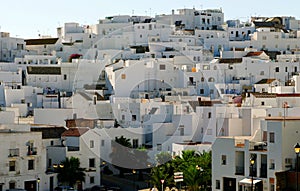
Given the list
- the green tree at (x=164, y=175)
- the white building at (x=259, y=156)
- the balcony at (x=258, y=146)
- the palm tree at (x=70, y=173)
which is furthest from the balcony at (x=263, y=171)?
the palm tree at (x=70, y=173)

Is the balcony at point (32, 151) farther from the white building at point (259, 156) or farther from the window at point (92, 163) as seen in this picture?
the white building at point (259, 156)

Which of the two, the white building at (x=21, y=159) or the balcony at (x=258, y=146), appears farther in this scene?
the white building at (x=21, y=159)

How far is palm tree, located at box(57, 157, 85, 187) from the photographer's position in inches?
1423

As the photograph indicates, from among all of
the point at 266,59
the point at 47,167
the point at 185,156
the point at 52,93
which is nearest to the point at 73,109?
the point at 52,93

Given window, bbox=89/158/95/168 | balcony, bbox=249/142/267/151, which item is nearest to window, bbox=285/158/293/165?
balcony, bbox=249/142/267/151

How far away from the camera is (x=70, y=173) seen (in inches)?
1430

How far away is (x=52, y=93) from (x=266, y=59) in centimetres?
1626

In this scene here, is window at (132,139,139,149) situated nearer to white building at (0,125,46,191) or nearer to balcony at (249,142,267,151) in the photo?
white building at (0,125,46,191)

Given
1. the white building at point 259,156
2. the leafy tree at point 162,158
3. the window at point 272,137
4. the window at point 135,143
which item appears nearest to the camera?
the white building at point 259,156

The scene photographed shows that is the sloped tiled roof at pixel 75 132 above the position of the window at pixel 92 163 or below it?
above

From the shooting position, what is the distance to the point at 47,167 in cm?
3706

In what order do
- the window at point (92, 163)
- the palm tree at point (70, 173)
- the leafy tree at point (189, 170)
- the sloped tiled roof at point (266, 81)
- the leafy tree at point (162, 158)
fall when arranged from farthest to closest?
the sloped tiled roof at point (266, 81) < the window at point (92, 163) < the leafy tree at point (162, 158) < the palm tree at point (70, 173) < the leafy tree at point (189, 170)

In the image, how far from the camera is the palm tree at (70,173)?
3616 centimetres

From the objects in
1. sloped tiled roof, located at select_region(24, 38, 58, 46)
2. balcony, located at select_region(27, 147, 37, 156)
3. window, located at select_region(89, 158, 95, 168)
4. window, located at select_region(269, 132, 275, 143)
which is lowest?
window, located at select_region(89, 158, 95, 168)
